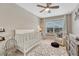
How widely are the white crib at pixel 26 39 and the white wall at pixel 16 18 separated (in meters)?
0.09

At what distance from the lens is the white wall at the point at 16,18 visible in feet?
4.51

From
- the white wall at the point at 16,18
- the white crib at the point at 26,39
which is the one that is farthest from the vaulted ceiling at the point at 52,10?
the white crib at the point at 26,39

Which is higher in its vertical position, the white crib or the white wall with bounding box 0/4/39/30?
the white wall with bounding box 0/4/39/30

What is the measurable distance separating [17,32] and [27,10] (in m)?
0.39

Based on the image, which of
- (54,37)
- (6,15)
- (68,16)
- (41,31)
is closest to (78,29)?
(68,16)

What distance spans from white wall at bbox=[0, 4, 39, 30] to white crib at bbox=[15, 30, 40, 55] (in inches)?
3.7

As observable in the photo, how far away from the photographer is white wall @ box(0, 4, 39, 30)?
1.38 meters

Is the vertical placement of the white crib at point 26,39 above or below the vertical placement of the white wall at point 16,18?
below

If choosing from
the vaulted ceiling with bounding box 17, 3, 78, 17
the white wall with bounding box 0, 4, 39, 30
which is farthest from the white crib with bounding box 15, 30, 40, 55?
the vaulted ceiling with bounding box 17, 3, 78, 17

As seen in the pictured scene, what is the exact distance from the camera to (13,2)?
1.35 metres

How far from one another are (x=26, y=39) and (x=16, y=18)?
38 centimetres

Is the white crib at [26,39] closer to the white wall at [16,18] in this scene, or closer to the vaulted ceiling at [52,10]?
the white wall at [16,18]

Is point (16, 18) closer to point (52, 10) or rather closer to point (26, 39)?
point (26, 39)

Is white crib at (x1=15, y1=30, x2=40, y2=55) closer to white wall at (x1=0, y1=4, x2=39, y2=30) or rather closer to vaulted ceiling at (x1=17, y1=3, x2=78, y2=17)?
white wall at (x1=0, y1=4, x2=39, y2=30)
